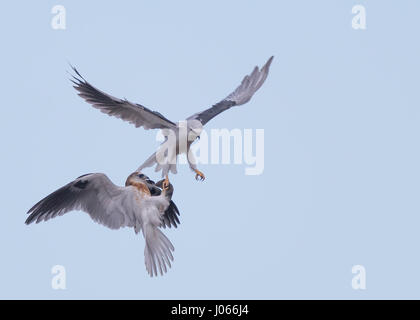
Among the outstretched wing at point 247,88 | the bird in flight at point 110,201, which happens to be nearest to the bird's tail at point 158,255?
the bird in flight at point 110,201

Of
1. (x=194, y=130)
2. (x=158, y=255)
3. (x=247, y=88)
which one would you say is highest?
(x=247, y=88)

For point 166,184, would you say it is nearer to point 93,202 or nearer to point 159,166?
point 159,166

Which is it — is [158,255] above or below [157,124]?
below

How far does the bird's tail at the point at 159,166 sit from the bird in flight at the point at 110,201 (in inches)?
5.4

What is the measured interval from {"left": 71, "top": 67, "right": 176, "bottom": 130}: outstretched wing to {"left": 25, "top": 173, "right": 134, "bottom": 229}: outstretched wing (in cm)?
67

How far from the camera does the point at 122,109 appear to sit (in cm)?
877

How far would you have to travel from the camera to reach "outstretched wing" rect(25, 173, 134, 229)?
27.8 ft

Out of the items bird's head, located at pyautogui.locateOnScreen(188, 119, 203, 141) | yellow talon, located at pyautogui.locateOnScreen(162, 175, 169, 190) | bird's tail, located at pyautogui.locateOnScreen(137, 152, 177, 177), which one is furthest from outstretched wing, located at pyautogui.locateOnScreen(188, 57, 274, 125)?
yellow talon, located at pyautogui.locateOnScreen(162, 175, 169, 190)

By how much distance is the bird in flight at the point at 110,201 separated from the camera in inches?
327

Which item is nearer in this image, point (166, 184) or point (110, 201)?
point (166, 184)

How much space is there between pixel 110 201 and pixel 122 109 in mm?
893

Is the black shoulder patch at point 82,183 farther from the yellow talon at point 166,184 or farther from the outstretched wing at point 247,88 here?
the outstretched wing at point 247,88

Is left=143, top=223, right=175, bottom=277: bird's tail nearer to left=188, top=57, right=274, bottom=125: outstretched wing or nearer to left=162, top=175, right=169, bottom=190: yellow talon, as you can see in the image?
left=162, top=175, right=169, bottom=190: yellow talon

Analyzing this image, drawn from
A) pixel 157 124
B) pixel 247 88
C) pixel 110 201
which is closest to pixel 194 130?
pixel 157 124
